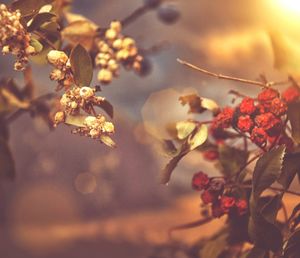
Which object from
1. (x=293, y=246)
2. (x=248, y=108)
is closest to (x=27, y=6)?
(x=248, y=108)

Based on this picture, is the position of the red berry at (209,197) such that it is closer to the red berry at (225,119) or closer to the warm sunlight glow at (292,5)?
the red berry at (225,119)

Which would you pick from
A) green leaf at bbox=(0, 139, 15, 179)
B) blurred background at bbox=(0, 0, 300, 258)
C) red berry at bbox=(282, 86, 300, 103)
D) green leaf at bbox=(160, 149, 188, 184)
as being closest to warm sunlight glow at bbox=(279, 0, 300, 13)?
blurred background at bbox=(0, 0, 300, 258)

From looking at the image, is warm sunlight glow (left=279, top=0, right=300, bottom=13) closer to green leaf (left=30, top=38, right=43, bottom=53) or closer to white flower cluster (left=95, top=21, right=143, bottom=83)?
white flower cluster (left=95, top=21, right=143, bottom=83)

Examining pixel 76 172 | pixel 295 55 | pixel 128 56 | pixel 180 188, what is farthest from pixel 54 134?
pixel 295 55

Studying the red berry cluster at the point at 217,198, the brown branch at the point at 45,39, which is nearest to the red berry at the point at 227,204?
the red berry cluster at the point at 217,198

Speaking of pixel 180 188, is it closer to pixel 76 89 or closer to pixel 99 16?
pixel 99 16

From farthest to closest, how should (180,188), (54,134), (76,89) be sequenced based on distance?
(54,134) → (180,188) → (76,89)
